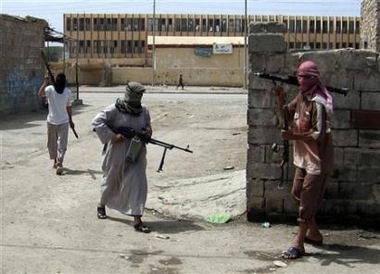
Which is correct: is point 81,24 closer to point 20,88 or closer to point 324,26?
point 324,26

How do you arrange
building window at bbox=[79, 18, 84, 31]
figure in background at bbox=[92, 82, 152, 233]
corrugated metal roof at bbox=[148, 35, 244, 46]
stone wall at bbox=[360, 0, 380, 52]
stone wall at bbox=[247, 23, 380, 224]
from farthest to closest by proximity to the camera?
building window at bbox=[79, 18, 84, 31] < corrugated metal roof at bbox=[148, 35, 244, 46] < stone wall at bbox=[360, 0, 380, 52] < figure in background at bbox=[92, 82, 152, 233] < stone wall at bbox=[247, 23, 380, 224]

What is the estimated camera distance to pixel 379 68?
A: 7.13 m

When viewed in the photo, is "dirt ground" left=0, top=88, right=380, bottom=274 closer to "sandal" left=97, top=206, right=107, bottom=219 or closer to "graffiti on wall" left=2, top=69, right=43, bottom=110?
"sandal" left=97, top=206, right=107, bottom=219

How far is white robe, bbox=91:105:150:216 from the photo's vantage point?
7.35 metres

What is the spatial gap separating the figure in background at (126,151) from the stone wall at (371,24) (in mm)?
8636

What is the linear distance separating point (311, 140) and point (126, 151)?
232cm

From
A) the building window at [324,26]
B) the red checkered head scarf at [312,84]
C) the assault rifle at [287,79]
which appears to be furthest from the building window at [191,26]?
the red checkered head scarf at [312,84]

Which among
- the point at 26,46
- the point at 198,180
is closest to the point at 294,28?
the point at 26,46

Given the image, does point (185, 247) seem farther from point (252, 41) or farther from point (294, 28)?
point (294, 28)

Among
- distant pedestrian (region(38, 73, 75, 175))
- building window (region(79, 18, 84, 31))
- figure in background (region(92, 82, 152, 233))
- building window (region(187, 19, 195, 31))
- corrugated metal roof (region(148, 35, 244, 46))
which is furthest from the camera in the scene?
building window (region(187, 19, 195, 31))

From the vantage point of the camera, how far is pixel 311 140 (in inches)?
241

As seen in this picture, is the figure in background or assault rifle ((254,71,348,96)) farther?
the figure in background

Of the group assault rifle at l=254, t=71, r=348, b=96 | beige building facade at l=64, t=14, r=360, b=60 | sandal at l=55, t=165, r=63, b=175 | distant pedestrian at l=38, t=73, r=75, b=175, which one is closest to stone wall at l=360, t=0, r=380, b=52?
distant pedestrian at l=38, t=73, r=75, b=175

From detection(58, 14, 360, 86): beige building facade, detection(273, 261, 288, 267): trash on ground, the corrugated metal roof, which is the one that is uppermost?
detection(58, 14, 360, 86): beige building facade
